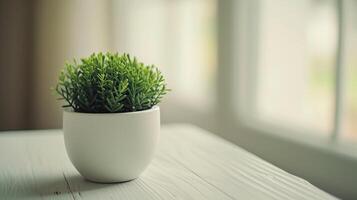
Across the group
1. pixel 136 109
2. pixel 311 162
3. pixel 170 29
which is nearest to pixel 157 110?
pixel 136 109

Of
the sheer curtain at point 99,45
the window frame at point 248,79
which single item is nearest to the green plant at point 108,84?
the window frame at point 248,79

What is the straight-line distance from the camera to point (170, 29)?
2406mm

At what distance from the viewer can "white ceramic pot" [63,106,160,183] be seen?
28.1 inches

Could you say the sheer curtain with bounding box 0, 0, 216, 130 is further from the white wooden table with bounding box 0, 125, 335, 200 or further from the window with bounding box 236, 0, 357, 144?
the white wooden table with bounding box 0, 125, 335, 200

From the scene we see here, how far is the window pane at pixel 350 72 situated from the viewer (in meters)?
1.57

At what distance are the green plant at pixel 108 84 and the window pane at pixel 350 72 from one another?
1042mm

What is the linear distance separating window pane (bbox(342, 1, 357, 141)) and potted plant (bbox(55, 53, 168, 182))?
1038 millimetres

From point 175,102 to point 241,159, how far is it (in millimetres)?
1447

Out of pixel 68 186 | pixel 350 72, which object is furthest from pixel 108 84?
pixel 350 72

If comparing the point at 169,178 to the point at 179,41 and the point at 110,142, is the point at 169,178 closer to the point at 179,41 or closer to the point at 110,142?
the point at 110,142

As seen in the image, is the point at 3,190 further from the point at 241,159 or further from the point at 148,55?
the point at 148,55

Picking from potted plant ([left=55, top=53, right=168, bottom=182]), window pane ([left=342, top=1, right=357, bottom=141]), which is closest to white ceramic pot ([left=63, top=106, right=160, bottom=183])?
potted plant ([left=55, top=53, right=168, bottom=182])

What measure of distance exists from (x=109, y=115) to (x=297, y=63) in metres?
1.36

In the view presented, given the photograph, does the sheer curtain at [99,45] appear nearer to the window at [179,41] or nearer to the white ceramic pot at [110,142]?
the window at [179,41]
